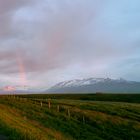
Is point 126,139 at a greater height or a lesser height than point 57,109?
lesser

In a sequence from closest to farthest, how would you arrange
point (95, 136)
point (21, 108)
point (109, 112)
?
point (95, 136)
point (21, 108)
point (109, 112)

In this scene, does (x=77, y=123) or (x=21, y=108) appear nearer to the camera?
(x=77, y=123)

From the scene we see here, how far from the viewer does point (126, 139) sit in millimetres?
62000

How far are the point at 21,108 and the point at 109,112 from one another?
2146 cm

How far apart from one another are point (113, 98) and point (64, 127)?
247 ft

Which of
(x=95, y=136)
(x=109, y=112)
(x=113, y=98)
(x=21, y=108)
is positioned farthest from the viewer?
(x=113, y=98)

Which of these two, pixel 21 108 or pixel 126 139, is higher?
pixel 21 108

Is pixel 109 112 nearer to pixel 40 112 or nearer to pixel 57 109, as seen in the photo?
pixel 57 109

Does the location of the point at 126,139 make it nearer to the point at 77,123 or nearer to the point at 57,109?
the point at 77,123

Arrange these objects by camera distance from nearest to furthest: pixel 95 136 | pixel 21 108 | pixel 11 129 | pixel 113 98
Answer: pixel 11 129 → pixel 95 136 → pixel 21 108 → pixel 113 98

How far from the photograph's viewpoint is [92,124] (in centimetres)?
6856

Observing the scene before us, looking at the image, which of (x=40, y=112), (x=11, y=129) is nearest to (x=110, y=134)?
(x=40, y=112)

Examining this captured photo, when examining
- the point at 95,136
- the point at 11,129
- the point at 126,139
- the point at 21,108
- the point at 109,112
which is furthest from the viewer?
the point at 109,112

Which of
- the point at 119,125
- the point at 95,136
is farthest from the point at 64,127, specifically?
the point at 119,125
